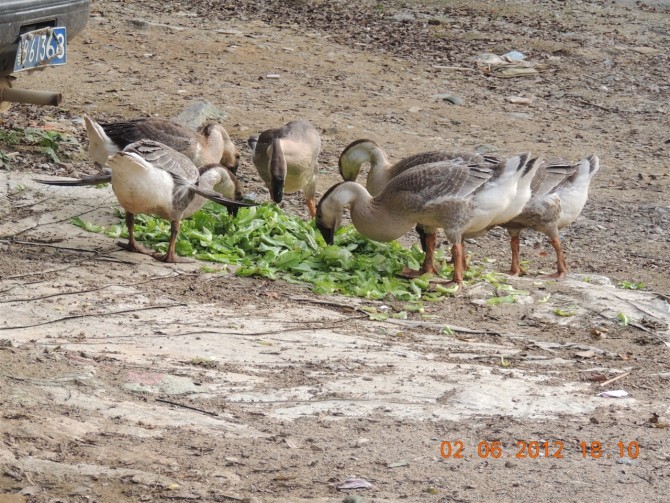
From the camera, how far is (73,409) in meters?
4.69

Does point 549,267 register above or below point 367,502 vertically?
below

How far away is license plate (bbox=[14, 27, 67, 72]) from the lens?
→ 25.0 ft

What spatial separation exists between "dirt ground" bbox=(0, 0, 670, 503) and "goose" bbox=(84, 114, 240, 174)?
1.42ft

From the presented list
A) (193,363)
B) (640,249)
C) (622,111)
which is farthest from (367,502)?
(622,111)

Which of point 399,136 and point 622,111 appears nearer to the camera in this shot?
point 399,136

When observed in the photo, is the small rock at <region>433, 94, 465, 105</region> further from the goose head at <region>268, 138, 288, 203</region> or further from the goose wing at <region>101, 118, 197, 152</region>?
the goose wing at <region>101, 118, 197, 152</region>

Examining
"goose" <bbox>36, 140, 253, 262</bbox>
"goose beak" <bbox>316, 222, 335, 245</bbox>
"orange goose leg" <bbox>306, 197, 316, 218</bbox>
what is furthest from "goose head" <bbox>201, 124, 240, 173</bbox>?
"goose beak" <bbox>316, 222, 335, 245</bbox>

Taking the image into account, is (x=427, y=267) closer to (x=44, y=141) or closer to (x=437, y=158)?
(x=437, y=158)

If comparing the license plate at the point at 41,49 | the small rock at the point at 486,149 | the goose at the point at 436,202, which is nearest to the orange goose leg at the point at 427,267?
the goose at the point at 436,202

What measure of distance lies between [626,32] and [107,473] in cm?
1424

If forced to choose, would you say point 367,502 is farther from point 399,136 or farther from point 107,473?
point 399,136

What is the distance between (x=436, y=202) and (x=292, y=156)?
81.7 inches

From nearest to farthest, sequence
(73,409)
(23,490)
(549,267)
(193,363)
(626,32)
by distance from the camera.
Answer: (23,490)
(73,409)
(193,363)
(549,267)
(626,32)

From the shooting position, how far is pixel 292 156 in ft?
30.8
